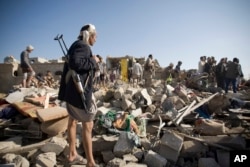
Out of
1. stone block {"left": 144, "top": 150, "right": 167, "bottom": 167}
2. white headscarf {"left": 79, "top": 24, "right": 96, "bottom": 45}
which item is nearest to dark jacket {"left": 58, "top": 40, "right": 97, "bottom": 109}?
white headscarf {"left": 79, "top": 24, "right": 96, "bottom": 45}

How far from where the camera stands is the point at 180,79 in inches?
559

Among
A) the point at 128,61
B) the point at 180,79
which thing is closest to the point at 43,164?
the point at 180,79

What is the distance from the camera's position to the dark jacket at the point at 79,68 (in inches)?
111

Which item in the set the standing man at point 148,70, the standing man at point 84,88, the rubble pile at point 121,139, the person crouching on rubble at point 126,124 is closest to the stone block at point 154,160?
the rubble pile at point 121,139

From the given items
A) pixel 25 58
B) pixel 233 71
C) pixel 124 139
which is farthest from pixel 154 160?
pixel 233 71

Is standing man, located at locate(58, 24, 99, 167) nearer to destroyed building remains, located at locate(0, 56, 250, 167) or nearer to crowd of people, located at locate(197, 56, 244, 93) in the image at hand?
destroyed building remains, located at locate(0, 56, 250, 167)

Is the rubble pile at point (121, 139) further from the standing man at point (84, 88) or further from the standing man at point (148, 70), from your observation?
the standing man at point (148, 70)

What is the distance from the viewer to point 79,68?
111 inches

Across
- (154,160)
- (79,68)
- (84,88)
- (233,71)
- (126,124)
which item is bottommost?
(154,160)

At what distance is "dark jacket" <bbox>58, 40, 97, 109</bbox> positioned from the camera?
2824 millimetres

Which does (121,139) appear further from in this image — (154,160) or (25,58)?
(25,58)

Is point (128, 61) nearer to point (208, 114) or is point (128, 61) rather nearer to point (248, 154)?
point (208, 114)

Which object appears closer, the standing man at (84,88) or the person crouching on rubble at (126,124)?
the standing man at (84,88)

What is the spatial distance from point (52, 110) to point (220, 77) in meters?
9.05
